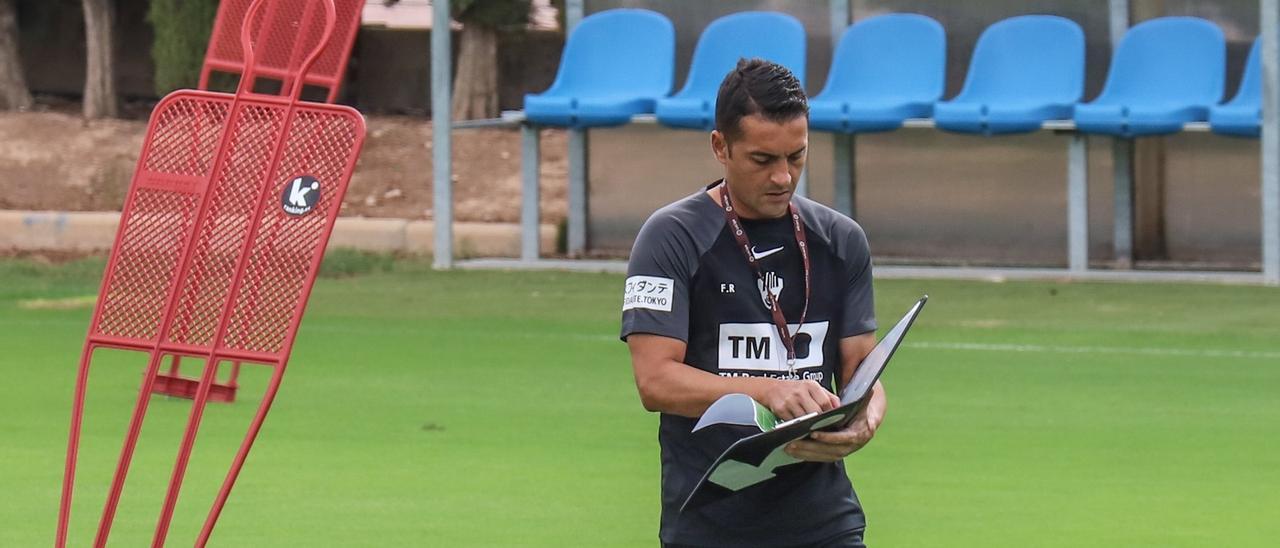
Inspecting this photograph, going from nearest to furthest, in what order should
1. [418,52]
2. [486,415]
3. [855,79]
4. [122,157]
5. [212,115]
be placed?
1. [212,115]
2. [486,415]
3. [855,79]
4. [122,157]
5. [418,52]

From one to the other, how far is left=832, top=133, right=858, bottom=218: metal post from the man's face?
14.0 meters

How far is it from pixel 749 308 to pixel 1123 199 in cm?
1360

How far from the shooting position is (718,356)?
4.57 m

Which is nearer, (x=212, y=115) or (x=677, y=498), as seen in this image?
(x=677, y=498)

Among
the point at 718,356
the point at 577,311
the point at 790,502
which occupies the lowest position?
the point at 577,311

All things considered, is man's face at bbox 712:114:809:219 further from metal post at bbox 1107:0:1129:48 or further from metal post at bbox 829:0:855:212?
metal post at bbox 829:0:855:212

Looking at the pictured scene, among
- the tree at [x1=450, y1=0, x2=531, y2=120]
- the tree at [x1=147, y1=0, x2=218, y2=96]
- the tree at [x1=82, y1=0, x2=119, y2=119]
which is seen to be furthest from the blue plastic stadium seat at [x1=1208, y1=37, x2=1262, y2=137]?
the tree at [x1=82, y1=0, x2=119, y2=119]

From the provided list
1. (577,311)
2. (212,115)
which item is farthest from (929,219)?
(212,115)

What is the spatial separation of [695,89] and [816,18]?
150cm

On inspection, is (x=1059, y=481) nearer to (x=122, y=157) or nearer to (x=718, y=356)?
(x=718, y=356)

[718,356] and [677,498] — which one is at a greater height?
[718,356]

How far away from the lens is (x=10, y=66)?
25.8 m

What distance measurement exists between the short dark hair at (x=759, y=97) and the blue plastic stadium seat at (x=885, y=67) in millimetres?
Answer: 12368

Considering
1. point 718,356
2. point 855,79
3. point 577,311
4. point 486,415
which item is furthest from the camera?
point 855,79
